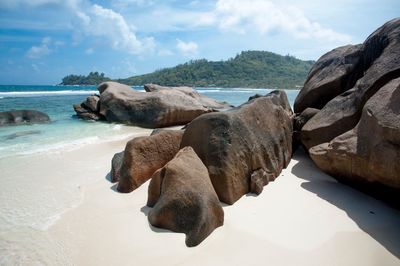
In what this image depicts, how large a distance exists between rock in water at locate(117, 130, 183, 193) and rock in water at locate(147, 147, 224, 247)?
3.14 ft

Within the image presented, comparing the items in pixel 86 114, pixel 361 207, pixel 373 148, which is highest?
pixel 373 148

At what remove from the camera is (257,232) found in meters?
3.36

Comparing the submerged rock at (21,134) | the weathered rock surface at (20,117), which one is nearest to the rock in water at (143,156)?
the submerged rock at (21,134)

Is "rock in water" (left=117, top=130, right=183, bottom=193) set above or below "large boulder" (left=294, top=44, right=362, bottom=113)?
below

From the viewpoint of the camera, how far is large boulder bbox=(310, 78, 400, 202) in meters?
3.59

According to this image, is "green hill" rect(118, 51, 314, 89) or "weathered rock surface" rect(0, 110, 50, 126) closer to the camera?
"weathered rock surface" rect(0, 110, 50, 126)

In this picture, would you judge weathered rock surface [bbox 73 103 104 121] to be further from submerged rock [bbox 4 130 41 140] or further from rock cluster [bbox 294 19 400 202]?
rock cluster [bbox 294 19 400 202]

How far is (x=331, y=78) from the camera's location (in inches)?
260

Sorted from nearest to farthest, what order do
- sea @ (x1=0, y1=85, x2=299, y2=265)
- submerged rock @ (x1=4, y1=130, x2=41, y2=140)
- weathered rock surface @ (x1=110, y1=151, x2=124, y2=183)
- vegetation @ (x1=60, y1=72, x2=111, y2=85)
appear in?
sea @ (x1=0, y1=85, x2=299, y2=265) < weathered rock surface @ (x1=110, y1=151, x2=124, y2=183) < submerged rock @ (x1=4, y1=130, x2=41, y2=140) < vegetation @ (x1=60, y1=72, x2=111, y2=85)

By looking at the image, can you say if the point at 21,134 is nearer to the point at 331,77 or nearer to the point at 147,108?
the point at 147,108

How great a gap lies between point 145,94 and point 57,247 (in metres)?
10.0

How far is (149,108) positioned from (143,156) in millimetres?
7512

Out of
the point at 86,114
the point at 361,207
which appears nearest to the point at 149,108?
the point at 86,114

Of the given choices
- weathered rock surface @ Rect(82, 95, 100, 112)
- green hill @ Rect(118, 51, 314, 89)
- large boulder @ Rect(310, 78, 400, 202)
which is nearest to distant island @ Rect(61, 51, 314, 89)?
green hill @ Rect(118, 51, 314, 89)
